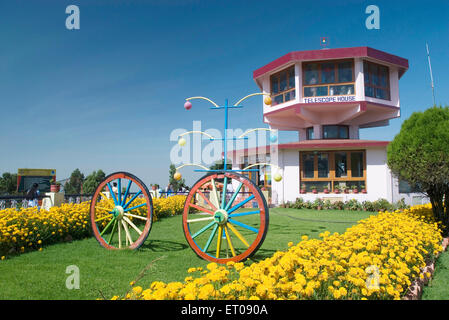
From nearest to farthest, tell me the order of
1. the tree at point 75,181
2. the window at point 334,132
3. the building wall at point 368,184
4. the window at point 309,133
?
the building wall at point 368,184
the window at point 334,132
the window at point 309,133
the tree at point 75,181

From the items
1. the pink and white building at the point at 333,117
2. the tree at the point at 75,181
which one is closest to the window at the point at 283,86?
the pink and white building at the point at 333,117

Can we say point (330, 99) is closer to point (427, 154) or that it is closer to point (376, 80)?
point (376, 80)

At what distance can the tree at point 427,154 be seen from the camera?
704cm

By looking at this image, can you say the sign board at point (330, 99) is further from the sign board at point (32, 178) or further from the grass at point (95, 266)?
the sign board at point (32, 178)

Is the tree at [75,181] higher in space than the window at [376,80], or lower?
lower

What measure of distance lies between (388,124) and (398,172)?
607 inches

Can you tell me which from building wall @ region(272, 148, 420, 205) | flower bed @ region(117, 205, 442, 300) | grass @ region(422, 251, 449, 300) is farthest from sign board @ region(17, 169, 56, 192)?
grass @ region(422, 251, 449, 300)

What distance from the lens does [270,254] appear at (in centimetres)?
588

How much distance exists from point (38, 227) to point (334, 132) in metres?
18.5

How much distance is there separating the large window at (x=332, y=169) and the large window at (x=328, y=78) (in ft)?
13.9

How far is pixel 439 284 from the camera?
4.12 metres

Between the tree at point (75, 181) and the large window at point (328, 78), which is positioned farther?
the tree at point (75, 181)
